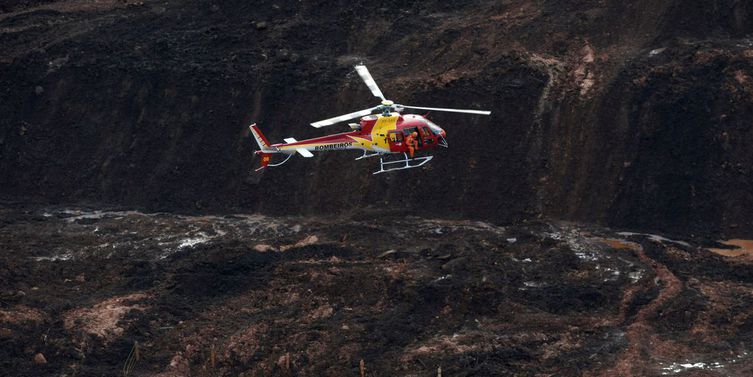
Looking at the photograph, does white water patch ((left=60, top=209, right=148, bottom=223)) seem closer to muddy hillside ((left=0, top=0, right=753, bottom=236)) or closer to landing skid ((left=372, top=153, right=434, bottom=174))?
muddy hillside ((left=0, top=0, right=753, bottom=236))

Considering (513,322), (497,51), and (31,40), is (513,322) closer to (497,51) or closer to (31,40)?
(497,51)

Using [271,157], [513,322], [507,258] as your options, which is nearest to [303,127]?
[271,157]

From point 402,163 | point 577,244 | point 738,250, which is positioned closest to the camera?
point 738,250

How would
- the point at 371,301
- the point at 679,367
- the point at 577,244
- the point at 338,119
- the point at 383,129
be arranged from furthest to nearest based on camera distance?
the point at 383,129 < the point at 577,244 < the point at 338,119 < the point at 371,301 < the point at 679,367

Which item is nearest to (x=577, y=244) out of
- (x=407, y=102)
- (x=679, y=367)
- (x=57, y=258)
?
(x=679, y=367)

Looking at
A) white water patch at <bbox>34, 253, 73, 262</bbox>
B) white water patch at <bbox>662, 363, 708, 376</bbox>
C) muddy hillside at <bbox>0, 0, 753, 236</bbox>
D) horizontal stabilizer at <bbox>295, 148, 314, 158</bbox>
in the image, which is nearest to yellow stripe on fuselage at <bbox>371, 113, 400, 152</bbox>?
horizontal stabilizer at <bbox>295, 148, 314, 158</bbox>

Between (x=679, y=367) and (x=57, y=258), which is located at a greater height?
(x=57, y=258)

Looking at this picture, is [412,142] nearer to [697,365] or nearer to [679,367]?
[679,367]
